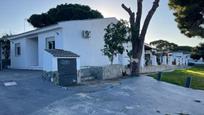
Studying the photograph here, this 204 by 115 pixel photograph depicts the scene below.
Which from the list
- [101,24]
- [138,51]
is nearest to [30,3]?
[101,24]

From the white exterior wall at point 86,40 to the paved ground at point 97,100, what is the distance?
7663mm

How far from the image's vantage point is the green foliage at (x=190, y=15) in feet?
86.8

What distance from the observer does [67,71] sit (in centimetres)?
1708

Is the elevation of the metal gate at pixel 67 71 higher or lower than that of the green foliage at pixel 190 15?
lower

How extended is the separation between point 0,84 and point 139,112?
25.6 ft

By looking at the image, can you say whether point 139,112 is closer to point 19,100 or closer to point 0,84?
point 19,100

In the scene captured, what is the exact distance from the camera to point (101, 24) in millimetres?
25875

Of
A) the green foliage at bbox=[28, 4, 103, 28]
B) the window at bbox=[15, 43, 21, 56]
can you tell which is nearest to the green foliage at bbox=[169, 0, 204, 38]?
the window at bbox=[15, 43, 21, 56]

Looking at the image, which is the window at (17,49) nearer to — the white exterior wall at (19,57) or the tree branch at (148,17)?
the white exterior wall at (19,57)

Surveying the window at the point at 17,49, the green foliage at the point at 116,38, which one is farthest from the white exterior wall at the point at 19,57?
the green foliage at the point at 116,38

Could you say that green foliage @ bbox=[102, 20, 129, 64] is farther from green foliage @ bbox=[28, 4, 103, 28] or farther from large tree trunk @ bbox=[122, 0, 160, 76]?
green foliage @ bbox=[28, 4, 103, 28]

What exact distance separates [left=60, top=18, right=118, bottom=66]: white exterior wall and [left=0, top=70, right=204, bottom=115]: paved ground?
302 inches

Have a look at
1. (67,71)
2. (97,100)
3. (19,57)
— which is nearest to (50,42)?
(19,57)

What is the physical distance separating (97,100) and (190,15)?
700 inches
